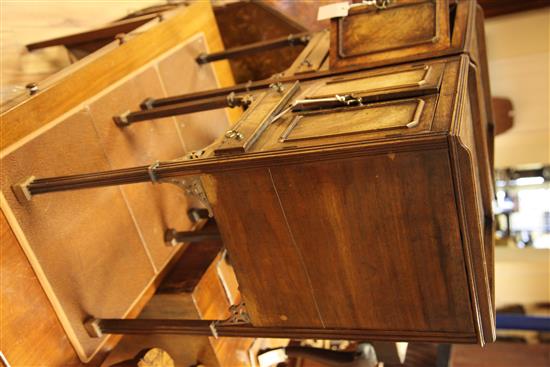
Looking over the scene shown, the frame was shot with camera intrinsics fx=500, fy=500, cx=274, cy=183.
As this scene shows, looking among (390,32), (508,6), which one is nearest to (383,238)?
(390,32)

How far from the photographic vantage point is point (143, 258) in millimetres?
1644

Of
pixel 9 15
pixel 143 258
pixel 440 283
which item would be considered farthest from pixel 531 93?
pixel 9 15

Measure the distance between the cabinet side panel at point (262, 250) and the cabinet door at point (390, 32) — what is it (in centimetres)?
70

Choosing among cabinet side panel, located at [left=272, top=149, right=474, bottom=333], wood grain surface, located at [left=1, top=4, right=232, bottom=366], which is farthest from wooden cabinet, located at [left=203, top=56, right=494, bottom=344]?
wood grain surface, located at [left=1, top=4, right=232, bottom=366]

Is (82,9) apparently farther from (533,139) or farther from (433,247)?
(533,139)

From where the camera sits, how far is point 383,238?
3.44 ft

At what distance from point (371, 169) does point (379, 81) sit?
1.53 feet

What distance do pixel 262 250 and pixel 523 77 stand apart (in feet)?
6.77

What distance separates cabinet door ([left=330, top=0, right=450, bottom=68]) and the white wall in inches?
43.2

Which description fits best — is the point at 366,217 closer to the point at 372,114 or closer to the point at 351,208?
the point at 351,208

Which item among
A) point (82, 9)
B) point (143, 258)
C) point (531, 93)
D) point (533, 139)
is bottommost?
point (533, 139)

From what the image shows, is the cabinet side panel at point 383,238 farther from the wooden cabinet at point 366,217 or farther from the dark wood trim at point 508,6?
the dark wood trim at point 508,6

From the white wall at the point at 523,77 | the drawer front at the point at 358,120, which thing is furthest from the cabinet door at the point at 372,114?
the white wall at the point at 523,77

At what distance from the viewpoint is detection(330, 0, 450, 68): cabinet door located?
5.02 feet
